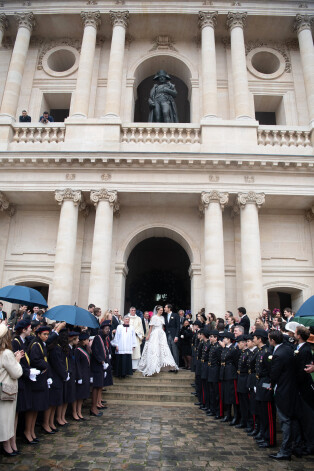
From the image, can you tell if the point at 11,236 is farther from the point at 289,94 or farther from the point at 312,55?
the point at 312,55

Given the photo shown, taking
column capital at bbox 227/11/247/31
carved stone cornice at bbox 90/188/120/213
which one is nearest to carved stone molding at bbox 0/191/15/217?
carved stone cornice at bbox 90/188/120/213

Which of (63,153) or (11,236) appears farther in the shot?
(11,236)

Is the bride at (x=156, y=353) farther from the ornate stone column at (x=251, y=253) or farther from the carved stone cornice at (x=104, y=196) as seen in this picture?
the carved stone cornice at (x=104, y=196)

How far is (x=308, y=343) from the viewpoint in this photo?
6.55 metres

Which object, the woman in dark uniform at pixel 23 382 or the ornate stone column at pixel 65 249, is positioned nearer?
the woman in dark uniform at pixel 23 382

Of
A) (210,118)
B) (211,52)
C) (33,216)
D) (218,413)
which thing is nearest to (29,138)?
(33,216)

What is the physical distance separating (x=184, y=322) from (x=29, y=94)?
1555 centimetres

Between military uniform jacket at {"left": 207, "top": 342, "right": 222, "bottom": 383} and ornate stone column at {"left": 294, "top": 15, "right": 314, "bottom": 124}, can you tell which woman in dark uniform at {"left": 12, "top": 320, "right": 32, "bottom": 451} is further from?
ornate stone column at {"left": 294, "top": 15, "right": 314, "bottom": 124}

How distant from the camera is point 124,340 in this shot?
→ 39.9ft

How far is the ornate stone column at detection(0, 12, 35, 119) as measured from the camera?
1911 cm

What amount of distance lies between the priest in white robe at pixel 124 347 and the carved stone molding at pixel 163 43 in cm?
1679

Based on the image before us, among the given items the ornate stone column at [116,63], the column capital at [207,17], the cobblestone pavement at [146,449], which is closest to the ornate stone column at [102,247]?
the ornate stone column at [116,63]

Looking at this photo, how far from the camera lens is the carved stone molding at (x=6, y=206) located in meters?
18.1

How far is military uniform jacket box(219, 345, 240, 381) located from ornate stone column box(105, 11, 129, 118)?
44.3ft
